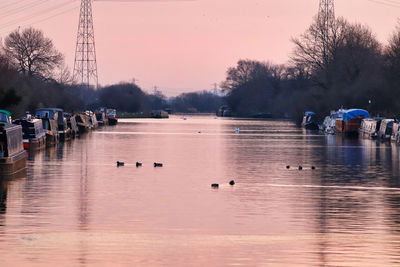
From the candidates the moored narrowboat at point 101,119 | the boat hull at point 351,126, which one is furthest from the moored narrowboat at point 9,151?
the moored narrowboat at point 101,119

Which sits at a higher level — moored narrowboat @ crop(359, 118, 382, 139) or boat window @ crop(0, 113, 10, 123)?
boat window @ crop(0, 113, 10, 123)

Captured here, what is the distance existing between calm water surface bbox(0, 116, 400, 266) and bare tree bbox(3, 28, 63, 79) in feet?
292

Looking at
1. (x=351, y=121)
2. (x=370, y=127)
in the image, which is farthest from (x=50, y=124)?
(x=351, y=121)

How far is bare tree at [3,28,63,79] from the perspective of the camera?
5128 inches

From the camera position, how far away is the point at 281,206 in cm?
2573

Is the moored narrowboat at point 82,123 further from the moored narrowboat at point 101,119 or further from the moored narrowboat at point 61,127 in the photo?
the moored narrowboat at point 101,119

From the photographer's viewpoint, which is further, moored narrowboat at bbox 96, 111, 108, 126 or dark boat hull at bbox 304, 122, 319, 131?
moored narrowboat at bbox 96, 111, 108, 126

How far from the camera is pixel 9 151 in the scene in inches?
1437

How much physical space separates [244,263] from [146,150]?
43.4 meters

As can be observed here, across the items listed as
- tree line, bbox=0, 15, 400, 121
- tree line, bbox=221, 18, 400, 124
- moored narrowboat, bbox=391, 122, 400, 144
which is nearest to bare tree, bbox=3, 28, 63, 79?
tree line, bbox=0, 15, 400, 121

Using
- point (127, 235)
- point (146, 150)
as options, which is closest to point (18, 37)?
point (146, 150)

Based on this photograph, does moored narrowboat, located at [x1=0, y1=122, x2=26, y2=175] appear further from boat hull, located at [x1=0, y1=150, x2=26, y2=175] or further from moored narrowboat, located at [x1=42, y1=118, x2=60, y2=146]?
moored narrowboat, located at [x1=42, y1=118, x2=60, y2=146]

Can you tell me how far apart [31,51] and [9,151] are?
97730 mm

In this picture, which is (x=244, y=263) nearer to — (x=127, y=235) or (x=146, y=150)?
(x=127, y=235)
